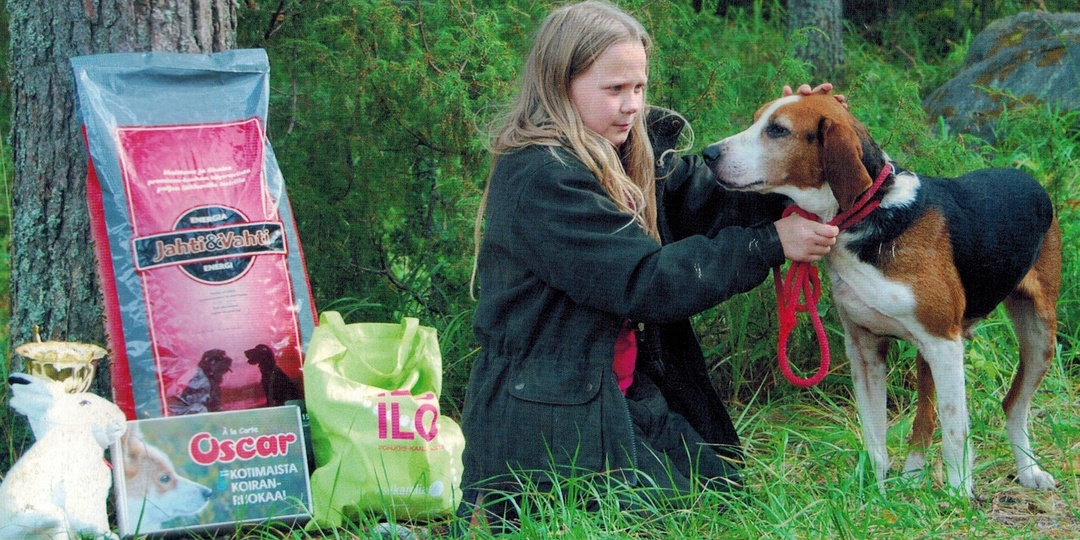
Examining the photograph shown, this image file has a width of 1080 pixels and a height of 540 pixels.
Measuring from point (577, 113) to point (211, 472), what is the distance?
1409mm

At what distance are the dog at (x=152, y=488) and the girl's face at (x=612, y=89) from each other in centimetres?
146

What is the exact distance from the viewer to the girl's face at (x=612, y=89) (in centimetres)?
263

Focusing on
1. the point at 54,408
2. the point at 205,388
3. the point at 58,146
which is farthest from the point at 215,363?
the point at 58,146

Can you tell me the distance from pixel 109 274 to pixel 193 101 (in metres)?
0.55

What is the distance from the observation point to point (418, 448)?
3.03m

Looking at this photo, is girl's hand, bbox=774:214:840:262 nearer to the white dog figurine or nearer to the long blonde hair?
the long blonde hair

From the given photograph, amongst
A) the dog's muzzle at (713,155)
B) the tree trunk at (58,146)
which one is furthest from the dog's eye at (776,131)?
the tree trunk at (58,146)

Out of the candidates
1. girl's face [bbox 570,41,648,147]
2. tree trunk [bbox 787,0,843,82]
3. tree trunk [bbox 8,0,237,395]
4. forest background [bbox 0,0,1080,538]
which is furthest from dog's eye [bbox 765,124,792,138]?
tree trunk [bbox 787,0,843,82]

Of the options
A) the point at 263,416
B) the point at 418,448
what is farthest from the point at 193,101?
the point at 418,448

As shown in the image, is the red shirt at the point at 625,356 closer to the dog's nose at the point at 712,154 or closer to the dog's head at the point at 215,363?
the dog's nose at the point at 712,154

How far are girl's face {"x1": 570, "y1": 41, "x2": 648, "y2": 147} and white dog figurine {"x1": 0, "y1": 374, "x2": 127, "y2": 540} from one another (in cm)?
147

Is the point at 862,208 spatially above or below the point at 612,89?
below

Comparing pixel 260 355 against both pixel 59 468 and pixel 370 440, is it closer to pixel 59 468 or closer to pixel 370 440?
pixel 370 440

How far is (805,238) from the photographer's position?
2.47 metres
